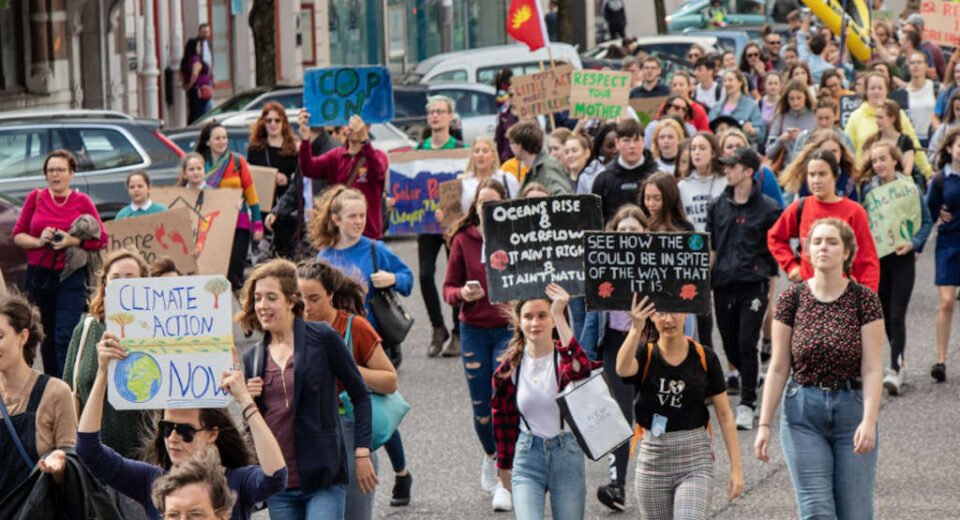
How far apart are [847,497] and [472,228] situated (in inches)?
125

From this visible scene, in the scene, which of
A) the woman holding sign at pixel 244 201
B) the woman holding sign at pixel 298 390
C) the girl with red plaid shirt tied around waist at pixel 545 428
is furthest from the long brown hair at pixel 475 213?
the woman holding sign at pixel 244 201

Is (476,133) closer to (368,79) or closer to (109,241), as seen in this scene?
(368,79)

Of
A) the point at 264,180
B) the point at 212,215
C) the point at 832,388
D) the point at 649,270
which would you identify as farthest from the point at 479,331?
the point at 264,180

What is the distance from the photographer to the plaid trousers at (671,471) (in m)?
7.75

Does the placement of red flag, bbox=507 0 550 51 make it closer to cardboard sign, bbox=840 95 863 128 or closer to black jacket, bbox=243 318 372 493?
cardboard sign, bbox=840 95 863 128

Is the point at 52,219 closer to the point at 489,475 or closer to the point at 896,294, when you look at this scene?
the point at 489,475

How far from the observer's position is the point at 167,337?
6.80 m

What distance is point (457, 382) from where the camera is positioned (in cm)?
1306

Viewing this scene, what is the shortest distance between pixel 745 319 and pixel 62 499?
6113 millimetres

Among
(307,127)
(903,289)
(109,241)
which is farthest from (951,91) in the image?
(109,241)

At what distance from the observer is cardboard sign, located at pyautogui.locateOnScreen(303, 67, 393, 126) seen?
1395cm

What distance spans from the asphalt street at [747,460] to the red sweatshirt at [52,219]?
2310 millimetres

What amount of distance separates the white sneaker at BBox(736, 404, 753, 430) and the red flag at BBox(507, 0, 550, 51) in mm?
7478

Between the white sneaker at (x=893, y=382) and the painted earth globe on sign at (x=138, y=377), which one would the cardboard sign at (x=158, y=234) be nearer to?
the white sneaker at (x=893, y=382)
